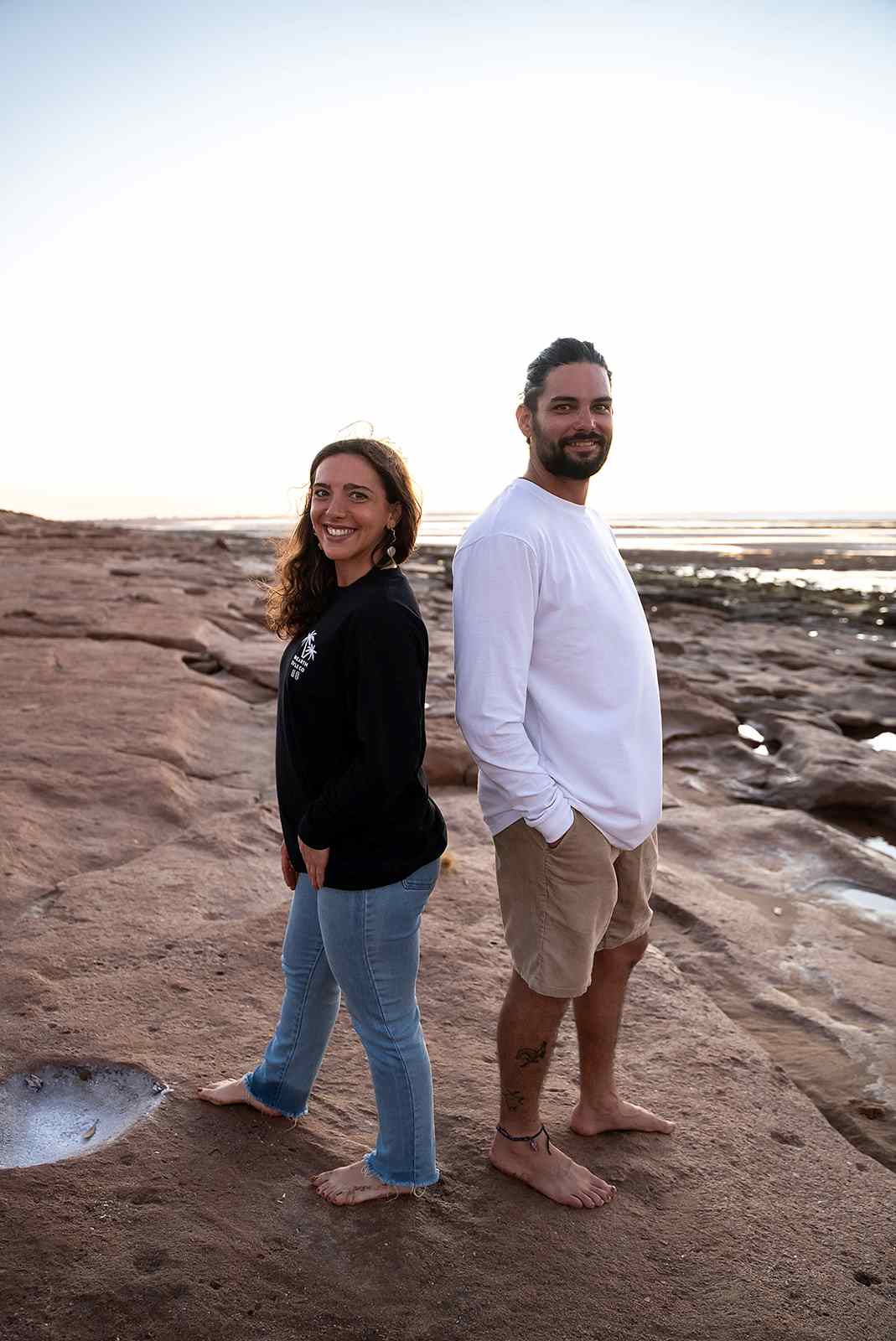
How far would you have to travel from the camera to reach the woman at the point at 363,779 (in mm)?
2088

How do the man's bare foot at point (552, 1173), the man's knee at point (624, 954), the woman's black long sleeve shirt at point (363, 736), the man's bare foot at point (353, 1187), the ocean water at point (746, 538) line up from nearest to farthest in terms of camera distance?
the woman's black long sleeve shirt at point (363, 736) → the man's bare foot at point (353, 1187) → the man's bare foot at point (552, 1173) → the man's knee at point (624, 954) → the ocean water at point (746, 538)

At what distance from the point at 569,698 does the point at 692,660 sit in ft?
31.1

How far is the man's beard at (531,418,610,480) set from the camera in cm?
255

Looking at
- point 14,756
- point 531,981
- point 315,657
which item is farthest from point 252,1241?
point 14,756

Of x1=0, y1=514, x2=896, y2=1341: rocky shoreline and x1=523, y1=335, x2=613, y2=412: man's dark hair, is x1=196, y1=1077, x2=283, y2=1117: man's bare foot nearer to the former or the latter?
x1=0, y1=514, x2=896, y2=1341: rocky shoreline

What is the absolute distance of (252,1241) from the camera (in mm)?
2162

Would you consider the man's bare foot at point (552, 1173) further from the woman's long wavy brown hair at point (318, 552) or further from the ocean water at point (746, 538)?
the ocean water at point (746, 538)

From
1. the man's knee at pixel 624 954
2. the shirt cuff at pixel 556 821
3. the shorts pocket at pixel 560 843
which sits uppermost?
the shirt cuff at pixel 556 821

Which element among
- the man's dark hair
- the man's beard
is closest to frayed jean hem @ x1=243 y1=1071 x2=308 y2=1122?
the man's beard

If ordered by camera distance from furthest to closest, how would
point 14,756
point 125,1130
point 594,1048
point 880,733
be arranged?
1. point 880,733
2. point 14,756
3. point 594,1048
4. point 125,1130

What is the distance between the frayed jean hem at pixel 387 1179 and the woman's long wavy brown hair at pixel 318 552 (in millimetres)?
1281

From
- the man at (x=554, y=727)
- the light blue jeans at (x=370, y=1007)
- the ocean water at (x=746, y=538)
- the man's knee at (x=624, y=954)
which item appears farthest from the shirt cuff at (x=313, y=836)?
the ocean water at (x=746, y=538)

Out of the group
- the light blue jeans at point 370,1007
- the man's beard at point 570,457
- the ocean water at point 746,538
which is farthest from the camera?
the ocean water at point 746,538

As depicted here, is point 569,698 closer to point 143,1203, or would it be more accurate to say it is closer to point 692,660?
point 143,1203
